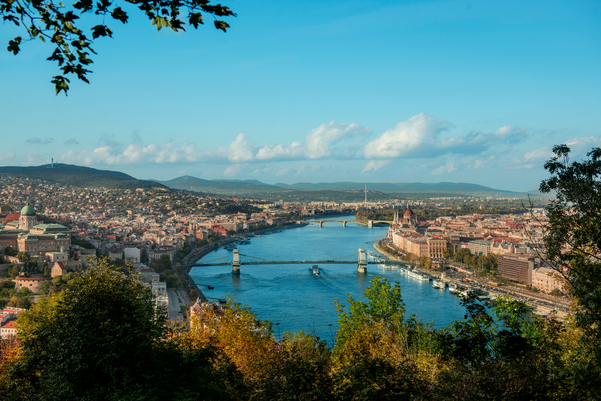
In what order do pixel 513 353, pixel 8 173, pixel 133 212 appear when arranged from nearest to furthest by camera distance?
pixel 513 353 → pixel 133 212 → pixel 8 173

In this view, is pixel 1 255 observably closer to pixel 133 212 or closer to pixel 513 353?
pixel 513 353

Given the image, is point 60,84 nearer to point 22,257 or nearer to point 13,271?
point 13,271

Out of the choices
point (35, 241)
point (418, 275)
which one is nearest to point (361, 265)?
point (418, 275)

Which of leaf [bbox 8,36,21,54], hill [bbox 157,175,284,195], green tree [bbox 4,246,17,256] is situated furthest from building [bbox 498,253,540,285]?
hill [bbox 157,175,284,195]

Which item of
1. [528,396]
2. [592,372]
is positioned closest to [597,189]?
[592,372]

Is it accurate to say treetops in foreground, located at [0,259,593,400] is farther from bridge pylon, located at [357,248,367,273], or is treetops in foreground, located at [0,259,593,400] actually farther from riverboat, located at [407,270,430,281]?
bridge pylon, located at [357,248,367,273]

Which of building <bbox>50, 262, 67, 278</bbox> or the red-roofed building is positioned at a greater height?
building <bbox>50, 262, 67, 278</bbox>
